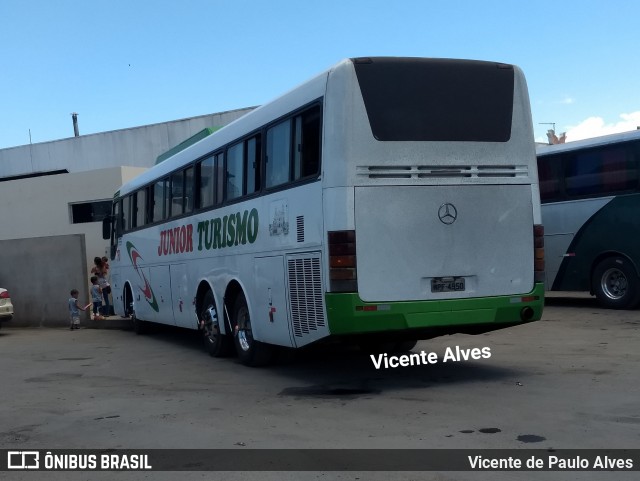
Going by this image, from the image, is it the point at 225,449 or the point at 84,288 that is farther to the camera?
the point at 84,288

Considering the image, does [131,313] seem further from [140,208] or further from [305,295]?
[305,295]

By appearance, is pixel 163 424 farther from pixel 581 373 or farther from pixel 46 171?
pixel 46 171

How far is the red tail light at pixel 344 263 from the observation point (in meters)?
8.45

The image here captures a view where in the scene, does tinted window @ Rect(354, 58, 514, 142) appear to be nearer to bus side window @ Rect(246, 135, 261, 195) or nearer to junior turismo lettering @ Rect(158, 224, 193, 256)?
bus side window @ Rect(246, 135, 261, 195)

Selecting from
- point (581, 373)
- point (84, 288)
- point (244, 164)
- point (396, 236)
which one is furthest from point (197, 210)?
point (84, 288)

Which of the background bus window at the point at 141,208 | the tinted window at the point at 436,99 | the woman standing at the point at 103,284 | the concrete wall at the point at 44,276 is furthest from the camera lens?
the concrete wall at the point at 44,276

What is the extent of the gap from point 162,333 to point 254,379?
337 inches

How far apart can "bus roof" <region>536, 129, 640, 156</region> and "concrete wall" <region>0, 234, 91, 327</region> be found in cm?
1226

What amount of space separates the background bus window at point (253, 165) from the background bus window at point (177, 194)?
10.8 feet

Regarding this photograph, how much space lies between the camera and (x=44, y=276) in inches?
892

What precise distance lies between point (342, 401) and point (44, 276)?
16.3m

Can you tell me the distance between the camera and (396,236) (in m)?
8.64

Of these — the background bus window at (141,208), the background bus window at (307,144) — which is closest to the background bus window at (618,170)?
the background bus window at (307,144)

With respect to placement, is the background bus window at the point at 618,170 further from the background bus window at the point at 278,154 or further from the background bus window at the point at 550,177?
the background bus window at the point at 278,154
